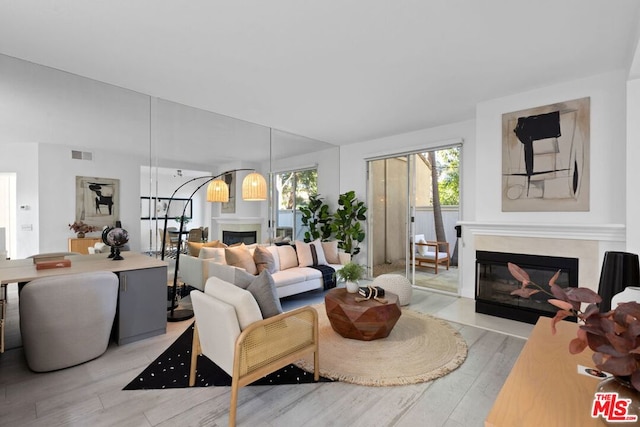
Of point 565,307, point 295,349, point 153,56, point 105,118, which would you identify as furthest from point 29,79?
point 565,307

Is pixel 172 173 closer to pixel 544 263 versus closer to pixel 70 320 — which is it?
pixel 70 320

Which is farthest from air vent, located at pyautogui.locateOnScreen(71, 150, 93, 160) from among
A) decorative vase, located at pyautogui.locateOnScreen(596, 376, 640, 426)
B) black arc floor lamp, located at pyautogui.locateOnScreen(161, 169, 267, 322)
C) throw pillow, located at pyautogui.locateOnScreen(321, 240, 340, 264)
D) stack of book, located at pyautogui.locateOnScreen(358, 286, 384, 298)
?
decorative vase, located at pyautogui.locateOnScreen(596, 376, 640, 426)

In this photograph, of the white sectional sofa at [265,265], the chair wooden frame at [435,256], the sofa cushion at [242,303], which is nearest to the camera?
the sofa cushion at [242,303]

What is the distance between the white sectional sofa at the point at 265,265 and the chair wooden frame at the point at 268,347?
152 cm

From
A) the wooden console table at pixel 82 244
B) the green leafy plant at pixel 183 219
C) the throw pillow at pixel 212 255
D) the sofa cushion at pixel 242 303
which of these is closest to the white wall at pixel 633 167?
the sofa cushion at pixel 242 303

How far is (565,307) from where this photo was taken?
2.88ft

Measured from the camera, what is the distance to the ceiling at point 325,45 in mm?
2166

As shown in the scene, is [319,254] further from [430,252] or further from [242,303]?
[242,303]

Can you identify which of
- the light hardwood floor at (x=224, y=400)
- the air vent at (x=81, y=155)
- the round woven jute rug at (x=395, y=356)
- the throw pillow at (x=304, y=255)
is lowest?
the light hardwood floor at (x=224, y=400)

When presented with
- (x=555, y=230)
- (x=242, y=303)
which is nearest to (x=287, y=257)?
(x=242, y=303)

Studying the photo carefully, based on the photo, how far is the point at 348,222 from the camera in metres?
5.85

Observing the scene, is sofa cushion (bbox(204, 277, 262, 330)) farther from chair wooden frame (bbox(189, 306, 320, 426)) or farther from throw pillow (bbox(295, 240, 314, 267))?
throw pillow (bbox(295, 240, 314, 267))

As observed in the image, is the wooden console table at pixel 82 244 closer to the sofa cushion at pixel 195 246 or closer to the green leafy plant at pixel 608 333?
the sofa cushion at pixel 195 246

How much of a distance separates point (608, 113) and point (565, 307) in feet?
11.4
